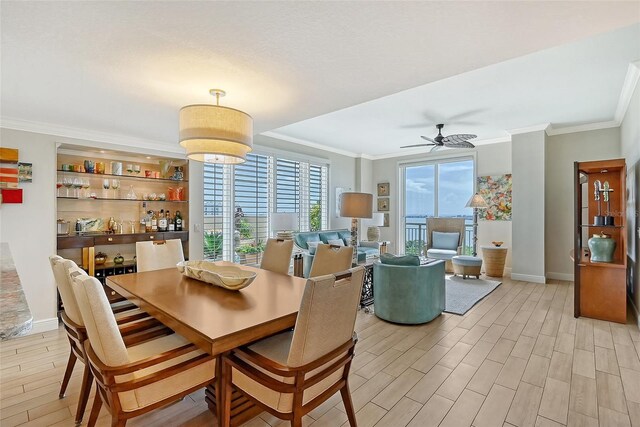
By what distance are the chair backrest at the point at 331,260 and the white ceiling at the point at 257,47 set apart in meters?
1.35

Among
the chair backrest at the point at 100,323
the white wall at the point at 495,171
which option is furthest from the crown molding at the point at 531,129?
the chair backrest at the point at 100,323

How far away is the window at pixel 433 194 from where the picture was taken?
6.72m

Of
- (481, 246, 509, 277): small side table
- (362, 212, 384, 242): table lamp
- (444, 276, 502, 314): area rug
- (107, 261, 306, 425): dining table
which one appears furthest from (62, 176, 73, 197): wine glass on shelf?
(481, 246, 509, 277): small side table

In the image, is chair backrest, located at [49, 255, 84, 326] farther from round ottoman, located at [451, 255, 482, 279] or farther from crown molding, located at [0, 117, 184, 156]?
round ottoman, located at [451, 255, 482, 279]

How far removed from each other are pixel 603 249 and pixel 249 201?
16.1ft

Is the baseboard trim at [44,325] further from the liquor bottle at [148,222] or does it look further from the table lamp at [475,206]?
the table lamp at [475,206]

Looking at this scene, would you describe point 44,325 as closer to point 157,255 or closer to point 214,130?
point 157,255

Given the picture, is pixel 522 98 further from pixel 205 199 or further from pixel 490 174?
pixel 205 199

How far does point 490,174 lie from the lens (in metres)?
6.32

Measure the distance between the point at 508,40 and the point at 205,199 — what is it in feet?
13.7

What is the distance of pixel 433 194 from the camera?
7.16 m

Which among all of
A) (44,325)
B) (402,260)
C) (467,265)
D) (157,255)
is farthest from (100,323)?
(467,265)

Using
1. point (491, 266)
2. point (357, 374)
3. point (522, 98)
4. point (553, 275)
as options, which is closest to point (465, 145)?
point (522, 98)

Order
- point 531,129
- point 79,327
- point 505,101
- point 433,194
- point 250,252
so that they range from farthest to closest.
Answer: point 433,194
point 531,129
point 250,252
point 505,101
point 79,327
